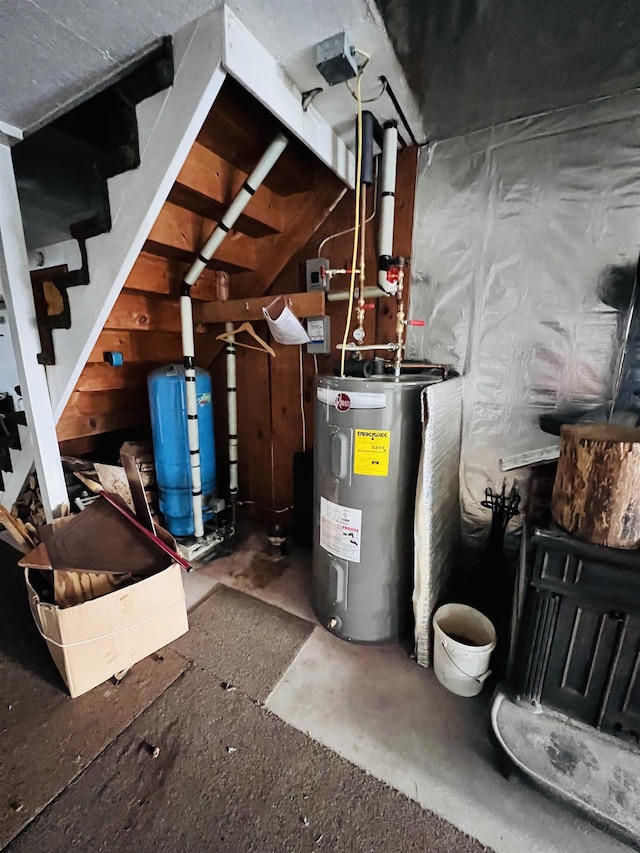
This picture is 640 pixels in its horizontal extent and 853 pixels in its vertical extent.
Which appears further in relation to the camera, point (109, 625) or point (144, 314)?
point (144, 314)

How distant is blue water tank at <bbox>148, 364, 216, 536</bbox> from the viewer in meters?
2.00

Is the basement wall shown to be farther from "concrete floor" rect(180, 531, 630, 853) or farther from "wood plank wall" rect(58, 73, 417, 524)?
"concrete floor" rect(180, 531, 630, 853)

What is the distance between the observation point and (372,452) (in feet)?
4.25

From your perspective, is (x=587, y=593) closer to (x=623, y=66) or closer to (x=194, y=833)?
(x=194, y=833)

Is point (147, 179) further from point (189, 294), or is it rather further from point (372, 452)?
point (372, 452)

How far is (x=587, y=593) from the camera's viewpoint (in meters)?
1.02

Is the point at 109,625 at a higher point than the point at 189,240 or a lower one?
lower

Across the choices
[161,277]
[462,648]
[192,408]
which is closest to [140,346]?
[161,277]

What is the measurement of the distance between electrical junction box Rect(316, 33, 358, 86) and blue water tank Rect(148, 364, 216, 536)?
4.78 feet

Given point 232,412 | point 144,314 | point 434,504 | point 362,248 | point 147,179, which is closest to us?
point 147,179

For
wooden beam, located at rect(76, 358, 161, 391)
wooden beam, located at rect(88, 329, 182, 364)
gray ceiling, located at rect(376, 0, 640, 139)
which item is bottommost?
wooden beam, located at rect(76, 358, 161, 391)

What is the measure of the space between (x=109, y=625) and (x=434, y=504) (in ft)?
4.21

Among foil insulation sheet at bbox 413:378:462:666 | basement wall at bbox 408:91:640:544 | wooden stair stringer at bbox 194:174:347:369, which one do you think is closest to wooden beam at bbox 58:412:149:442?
wooden stair stringer at bbox 194:174:347:369

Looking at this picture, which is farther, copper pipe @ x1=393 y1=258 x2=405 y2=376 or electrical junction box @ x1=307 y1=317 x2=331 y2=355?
electrical junction box @ x1=307 y1=317 x2=331 y2=355
